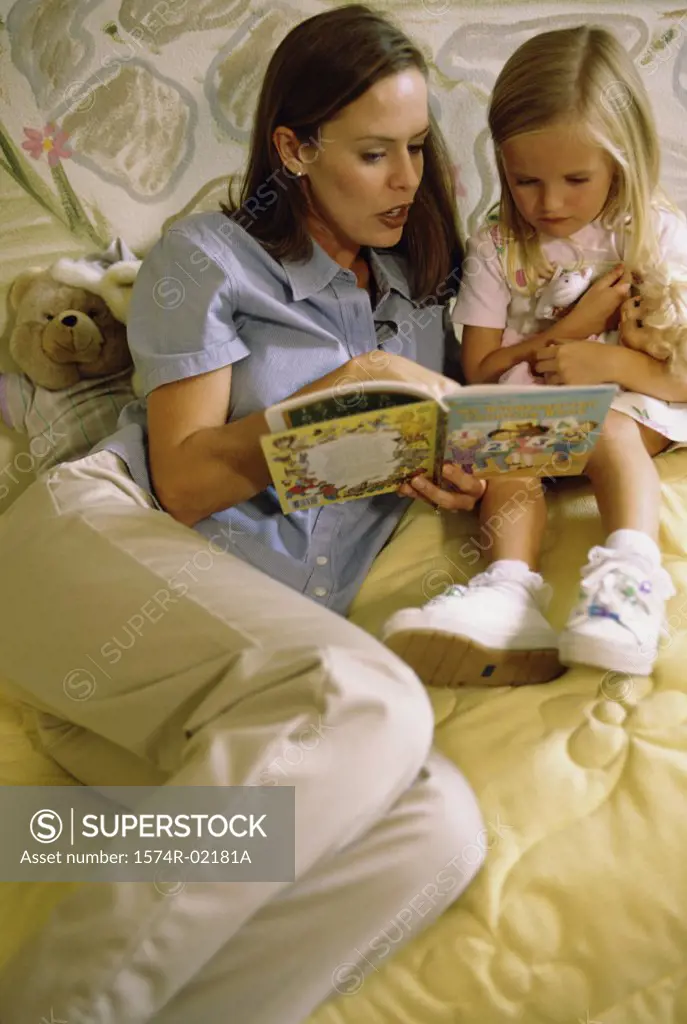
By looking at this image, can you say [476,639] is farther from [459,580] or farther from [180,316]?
[180,316]

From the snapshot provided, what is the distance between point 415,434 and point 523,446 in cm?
15

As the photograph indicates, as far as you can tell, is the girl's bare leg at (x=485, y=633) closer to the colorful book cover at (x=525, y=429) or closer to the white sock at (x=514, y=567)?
the white sock at (x=514, y=567)

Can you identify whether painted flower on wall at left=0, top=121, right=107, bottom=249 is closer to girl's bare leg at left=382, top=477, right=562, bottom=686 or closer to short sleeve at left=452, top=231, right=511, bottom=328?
short sleeve at left=452, top=231, right=511, bottom=328

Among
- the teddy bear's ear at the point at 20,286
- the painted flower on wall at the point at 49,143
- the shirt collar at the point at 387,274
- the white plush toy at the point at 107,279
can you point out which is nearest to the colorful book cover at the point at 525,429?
the shirt collar at the point at 387,274

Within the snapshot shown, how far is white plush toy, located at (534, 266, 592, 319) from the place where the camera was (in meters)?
1.25

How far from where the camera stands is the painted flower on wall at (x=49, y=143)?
134 cm

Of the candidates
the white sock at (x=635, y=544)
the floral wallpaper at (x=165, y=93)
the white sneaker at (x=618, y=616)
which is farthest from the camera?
the floral wallpaper at (x=165, y=93)

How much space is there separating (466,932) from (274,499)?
59 centimetres

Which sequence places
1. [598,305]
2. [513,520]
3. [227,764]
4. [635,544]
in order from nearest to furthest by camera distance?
[227,764], [635,544], [513,520], [598,305]

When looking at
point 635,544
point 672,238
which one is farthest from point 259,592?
point 672,238

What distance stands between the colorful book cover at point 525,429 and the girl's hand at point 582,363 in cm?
16

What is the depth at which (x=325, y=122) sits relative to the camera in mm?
1094

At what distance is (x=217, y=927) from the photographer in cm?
70

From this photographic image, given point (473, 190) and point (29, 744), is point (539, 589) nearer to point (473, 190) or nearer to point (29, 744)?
point (29, 744)
